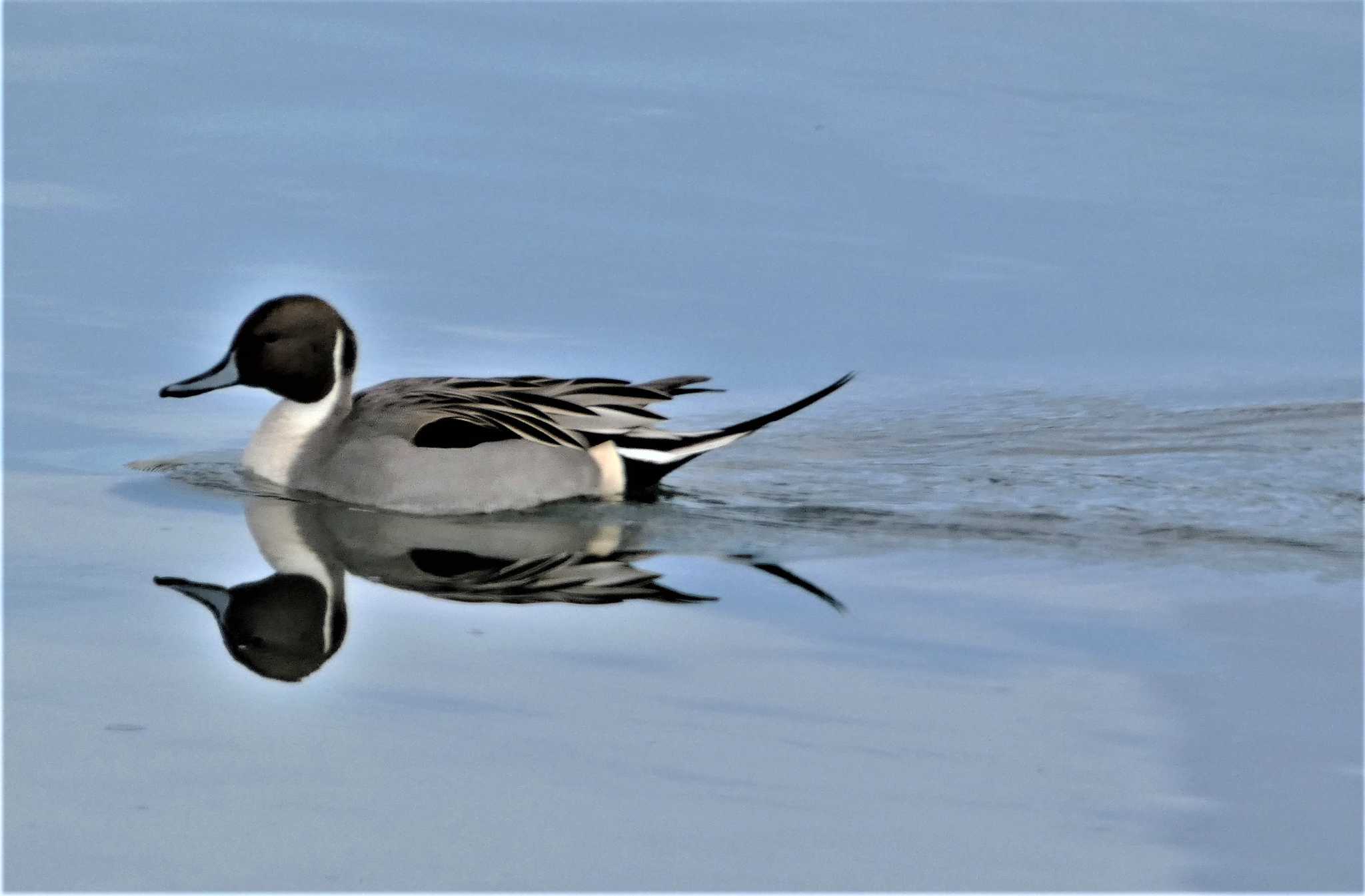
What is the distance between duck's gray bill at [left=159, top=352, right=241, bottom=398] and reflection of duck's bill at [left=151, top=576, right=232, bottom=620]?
5.57 feet

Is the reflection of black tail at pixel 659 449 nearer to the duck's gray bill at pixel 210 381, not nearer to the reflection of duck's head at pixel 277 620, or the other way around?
the duck's gray bill at pixel 210 381

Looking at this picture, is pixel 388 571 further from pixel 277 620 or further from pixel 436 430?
pixel 436 430

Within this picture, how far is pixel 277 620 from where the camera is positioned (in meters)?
7.10

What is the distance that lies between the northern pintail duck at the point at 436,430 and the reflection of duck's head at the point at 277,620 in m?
1.28

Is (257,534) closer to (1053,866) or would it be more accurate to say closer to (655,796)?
(655,796)

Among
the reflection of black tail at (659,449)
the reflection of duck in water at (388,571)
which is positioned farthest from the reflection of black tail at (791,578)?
the reflection of black tail at (659,449)

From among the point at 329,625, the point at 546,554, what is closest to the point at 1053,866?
the point at 329,625

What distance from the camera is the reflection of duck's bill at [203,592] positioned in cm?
720

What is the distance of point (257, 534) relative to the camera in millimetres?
8305

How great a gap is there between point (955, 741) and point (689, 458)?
355 cm

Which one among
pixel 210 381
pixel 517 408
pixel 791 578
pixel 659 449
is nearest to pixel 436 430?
pixel 517 408

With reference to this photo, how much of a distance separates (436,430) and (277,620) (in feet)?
6.28

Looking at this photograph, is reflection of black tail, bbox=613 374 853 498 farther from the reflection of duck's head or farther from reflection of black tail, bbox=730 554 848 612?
the reflection of duck's head

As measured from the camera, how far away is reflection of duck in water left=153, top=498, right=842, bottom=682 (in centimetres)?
698
